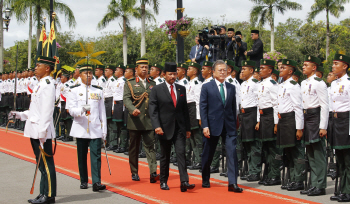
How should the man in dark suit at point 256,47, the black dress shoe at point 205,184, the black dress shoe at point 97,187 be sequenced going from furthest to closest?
the man in dark suit at point 256,47, the black dress shoe at point 205,184, the black dress shoe at point 97,187

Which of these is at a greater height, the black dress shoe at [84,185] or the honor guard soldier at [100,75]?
the honor guard soldier at [100,75]

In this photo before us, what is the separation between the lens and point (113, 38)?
5119 centimetres

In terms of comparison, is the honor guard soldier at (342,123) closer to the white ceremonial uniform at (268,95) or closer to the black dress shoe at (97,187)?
the white ceremonial uniform at (268,95)

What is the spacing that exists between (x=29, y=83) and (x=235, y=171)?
44.8ft

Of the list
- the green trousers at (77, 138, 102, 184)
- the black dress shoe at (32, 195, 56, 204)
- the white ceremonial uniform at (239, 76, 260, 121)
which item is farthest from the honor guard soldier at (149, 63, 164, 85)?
the black dress shoe at (32, 195, 56, 204)

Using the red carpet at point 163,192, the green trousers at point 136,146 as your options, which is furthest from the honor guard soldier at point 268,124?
the green trousers at point 136,146

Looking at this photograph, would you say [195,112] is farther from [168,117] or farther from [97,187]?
[97,187]

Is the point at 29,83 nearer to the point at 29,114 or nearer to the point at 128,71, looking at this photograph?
the point at 128,71

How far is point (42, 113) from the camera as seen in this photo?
671cm

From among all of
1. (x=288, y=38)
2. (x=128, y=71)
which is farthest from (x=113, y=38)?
(x=128, y=71)

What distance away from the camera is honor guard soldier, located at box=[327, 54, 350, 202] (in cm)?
706

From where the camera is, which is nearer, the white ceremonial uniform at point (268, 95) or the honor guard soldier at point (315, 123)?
the honor guard soldier at point (315, 123)

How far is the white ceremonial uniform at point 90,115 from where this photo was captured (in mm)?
7801

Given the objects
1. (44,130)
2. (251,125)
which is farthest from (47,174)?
(251,125)
